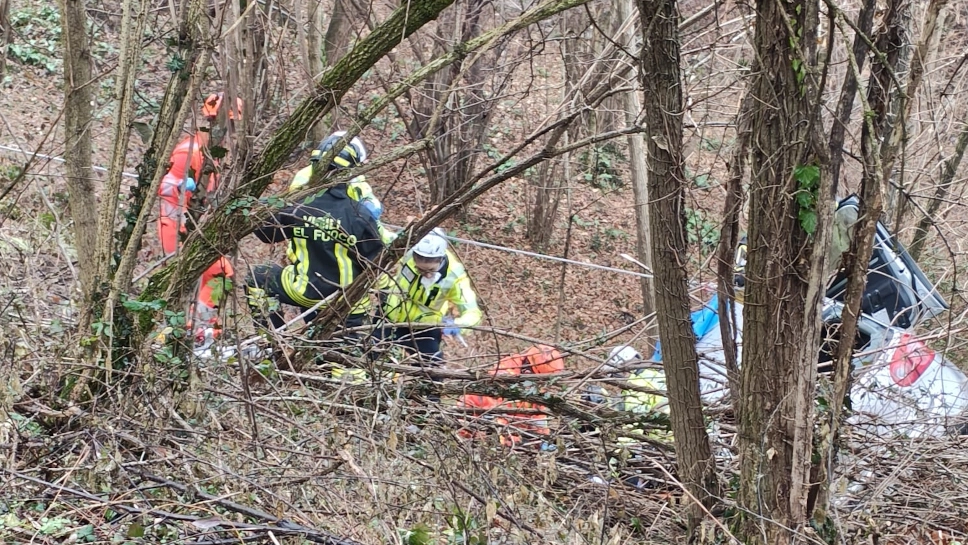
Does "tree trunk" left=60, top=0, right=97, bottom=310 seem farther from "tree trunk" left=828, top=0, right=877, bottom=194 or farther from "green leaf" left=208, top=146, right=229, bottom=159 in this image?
"tree trunk" left=828, top=0, right=877, bottom=194

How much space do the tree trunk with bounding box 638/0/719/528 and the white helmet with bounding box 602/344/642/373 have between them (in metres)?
1.04

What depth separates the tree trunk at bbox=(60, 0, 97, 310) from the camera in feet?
13.4

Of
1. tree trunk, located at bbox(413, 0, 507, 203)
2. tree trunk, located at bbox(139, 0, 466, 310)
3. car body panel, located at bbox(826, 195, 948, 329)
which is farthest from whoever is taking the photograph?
tree trunk, located at bbox(413, 0, 507, 203)

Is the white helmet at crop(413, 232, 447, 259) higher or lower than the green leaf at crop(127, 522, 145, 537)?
higher

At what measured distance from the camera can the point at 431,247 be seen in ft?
18.4

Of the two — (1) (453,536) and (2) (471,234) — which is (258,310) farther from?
(2) (471,234)

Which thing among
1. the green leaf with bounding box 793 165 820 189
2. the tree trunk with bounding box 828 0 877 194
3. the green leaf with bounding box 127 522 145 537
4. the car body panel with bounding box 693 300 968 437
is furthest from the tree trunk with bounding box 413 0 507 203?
the green leaf with bounding box 127 522 145 537

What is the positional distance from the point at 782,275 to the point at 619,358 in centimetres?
195

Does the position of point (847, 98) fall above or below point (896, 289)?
above

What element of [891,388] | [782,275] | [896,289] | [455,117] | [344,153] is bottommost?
[891,388]

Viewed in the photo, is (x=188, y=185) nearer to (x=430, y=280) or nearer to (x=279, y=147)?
(x=279, y=147)

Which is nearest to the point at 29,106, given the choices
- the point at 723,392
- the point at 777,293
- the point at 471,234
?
the point at 471,234

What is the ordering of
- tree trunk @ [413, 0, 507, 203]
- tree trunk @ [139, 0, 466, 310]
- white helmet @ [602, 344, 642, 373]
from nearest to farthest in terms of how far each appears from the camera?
tree trunk @ [139, 0, 466, 310] < white helmet @ [602, 344, 642, 373] < tree trunk @ [413, 0, 507, 203]

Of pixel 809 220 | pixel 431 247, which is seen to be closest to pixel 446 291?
pixel 431 247
